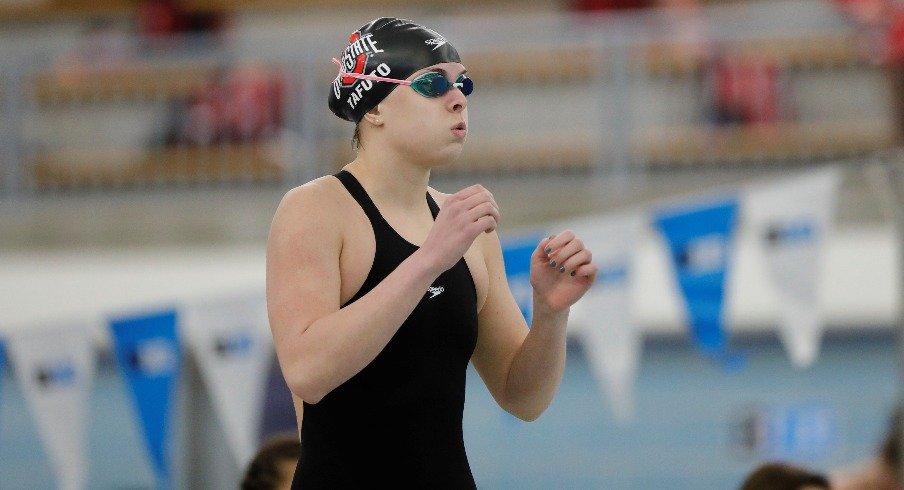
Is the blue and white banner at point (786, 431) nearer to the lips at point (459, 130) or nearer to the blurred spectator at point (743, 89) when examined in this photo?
the blurred spectator at point (743, 89)

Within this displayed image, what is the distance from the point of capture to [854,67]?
7.18 meters

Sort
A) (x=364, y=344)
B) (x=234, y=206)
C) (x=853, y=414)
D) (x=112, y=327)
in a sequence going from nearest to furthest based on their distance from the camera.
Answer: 1. (x=364, y=344)
2. (x=112, y=327)
3. (x=853, y=414)
4. (x=234, y=206)

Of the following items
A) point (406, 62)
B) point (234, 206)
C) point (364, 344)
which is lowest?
point (234, 206)

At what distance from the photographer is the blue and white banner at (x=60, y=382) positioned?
4727mm

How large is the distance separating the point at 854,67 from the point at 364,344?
5.92 metres

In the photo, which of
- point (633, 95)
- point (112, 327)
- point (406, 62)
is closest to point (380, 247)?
point (406, 62)

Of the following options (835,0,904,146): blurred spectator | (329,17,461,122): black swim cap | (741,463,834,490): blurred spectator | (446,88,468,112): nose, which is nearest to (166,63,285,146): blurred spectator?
(835,0,904,146): blurred spectator

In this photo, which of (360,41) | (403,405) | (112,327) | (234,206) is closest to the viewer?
(403,405)

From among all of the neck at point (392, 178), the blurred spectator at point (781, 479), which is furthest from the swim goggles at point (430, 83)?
the blurred spectator at point (781, 479)

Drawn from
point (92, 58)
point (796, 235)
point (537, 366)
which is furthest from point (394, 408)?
point (92, 58)

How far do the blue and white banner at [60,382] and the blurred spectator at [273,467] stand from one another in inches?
73.4

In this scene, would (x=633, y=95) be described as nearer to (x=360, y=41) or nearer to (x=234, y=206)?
(x=234, y=206)

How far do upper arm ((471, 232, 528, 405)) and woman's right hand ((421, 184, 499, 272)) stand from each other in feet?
1.06

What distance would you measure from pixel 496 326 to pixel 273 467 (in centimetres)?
112
